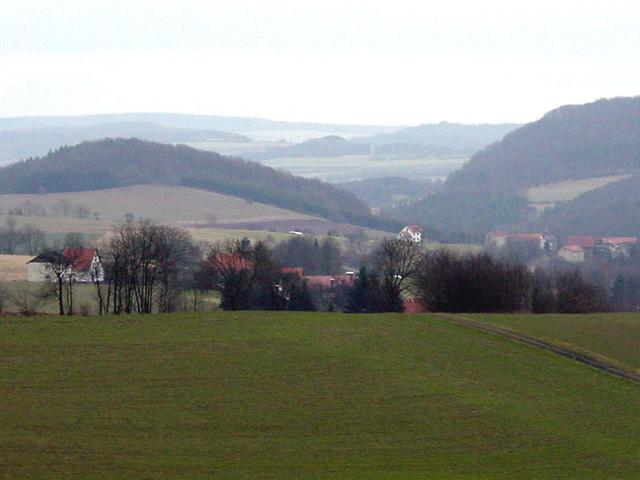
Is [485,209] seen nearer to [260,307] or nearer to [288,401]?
[260,307]

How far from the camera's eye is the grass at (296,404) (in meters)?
23.3

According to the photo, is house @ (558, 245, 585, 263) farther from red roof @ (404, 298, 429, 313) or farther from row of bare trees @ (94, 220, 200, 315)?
row of bare trees @ (94, 220, 200, 315)

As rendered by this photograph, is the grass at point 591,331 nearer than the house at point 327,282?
Yes

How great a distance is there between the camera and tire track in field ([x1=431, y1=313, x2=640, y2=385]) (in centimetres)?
3428

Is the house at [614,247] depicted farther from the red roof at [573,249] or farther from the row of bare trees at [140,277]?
the row of bare trees at [140,277]

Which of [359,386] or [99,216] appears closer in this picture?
[359,386]

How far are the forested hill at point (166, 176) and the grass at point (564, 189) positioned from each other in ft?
107

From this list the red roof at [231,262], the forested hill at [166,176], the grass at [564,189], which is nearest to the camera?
the red roof at [231,262]

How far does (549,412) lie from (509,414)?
1.33 m

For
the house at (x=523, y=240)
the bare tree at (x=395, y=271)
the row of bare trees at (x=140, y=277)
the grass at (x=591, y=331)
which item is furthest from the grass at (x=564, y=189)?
the grass at (x=591, y=331)

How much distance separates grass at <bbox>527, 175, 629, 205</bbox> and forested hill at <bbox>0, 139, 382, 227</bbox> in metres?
32.5

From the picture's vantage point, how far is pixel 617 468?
23.9 metres

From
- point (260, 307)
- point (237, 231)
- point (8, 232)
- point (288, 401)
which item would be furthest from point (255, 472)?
point (237, 231)

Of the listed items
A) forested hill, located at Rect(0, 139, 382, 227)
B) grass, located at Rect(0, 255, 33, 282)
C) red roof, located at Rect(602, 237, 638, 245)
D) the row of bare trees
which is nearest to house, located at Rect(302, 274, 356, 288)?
the row of bare trees
